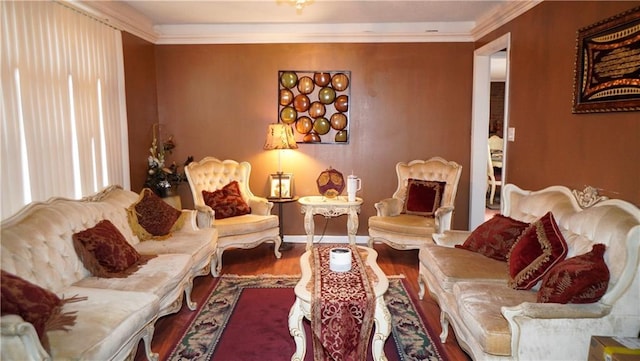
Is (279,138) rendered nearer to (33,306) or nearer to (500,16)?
(500,16)

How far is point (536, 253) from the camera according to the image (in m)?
2.62

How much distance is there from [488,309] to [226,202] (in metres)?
3.10

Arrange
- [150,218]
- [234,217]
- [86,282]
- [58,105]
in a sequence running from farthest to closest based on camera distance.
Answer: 1. [234,217]
2. [150,218]
3. [58,105]
4. [86,282]

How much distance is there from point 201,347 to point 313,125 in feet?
10.3

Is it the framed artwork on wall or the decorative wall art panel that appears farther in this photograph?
the decorative wall art panel

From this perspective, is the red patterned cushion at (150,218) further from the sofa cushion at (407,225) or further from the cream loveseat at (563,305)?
the cream loveseat at (563,305)

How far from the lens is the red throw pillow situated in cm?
193

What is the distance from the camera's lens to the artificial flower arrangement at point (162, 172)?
4871 millimetres

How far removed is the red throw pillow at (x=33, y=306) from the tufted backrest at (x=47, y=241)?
0.34 m

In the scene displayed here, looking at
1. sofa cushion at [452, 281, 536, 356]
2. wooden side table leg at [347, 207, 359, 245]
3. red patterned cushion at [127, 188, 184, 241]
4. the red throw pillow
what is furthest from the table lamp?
the red throw pillow

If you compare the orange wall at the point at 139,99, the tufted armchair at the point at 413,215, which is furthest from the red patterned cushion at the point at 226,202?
the tufted armchair at the point at 413,215

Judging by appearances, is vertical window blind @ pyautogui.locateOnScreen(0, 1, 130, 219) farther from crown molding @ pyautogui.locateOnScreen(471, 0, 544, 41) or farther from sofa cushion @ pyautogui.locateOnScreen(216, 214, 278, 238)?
crown molding @ pyautogui.locateOnScreen(471, 0, 544, 41)

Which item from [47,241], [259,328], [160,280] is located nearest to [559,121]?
[259,328]

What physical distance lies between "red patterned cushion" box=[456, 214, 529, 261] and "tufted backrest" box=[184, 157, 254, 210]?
2.64 m
